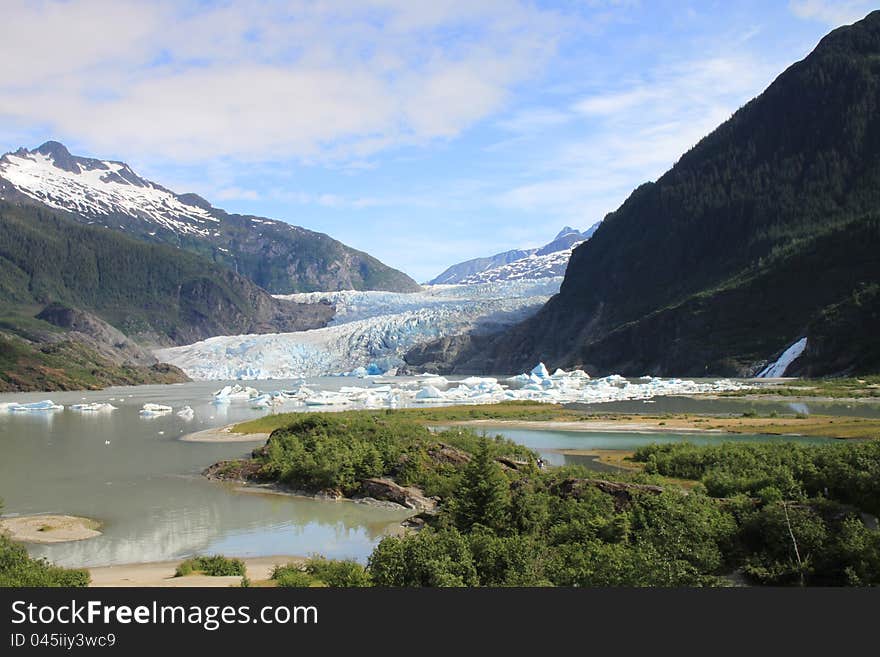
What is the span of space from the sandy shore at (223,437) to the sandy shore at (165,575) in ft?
83.2

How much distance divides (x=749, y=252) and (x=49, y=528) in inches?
5162

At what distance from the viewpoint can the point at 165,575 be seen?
1631cm

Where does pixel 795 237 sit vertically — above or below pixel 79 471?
above

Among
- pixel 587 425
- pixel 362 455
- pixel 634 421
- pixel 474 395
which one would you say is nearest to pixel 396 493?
pixel 362 455

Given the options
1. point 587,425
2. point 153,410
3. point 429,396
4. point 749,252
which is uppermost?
point 749,252

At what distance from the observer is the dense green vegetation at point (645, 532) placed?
12.2 m

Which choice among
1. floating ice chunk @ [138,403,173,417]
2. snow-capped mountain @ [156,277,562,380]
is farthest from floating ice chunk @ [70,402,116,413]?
snow-capped mountain @ [156,277,562,380]

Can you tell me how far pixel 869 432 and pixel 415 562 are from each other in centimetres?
3332

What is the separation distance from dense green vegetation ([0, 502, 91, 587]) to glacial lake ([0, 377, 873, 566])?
4650 mm

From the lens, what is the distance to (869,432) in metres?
38.0

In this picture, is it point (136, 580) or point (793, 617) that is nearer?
point (793, 617)

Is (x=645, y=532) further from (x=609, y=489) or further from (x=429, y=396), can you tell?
(x=429, y=396)

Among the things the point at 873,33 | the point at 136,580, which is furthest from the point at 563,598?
the point at 873,33

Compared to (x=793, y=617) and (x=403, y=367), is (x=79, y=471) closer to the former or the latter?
(x=793, y=617)
